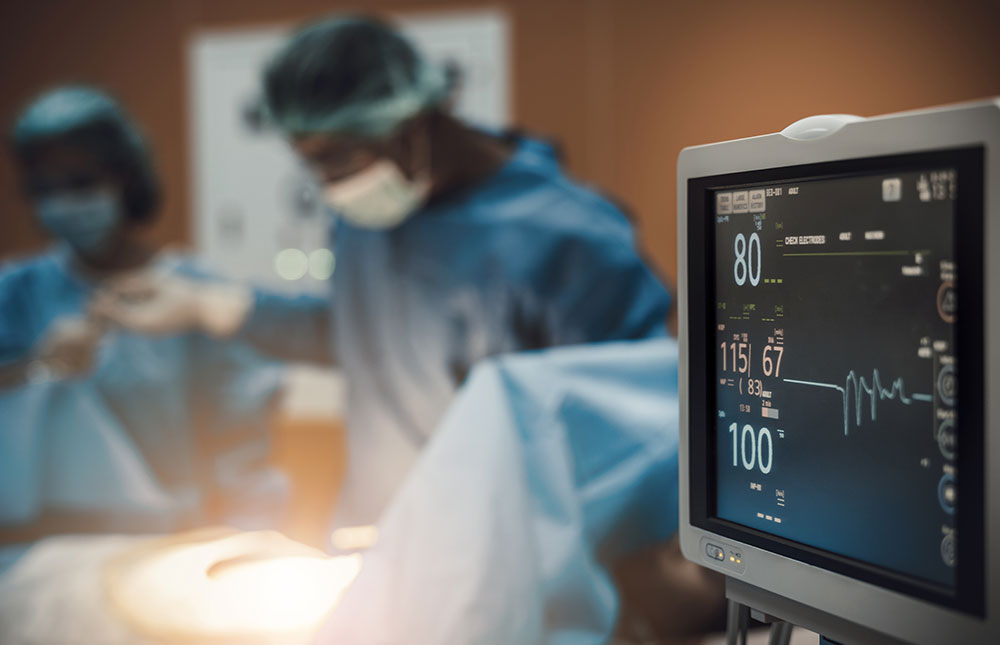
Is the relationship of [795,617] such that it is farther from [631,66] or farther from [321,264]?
[321,264]

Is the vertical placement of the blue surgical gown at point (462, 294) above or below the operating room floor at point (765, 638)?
above

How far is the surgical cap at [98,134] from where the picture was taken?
216 cm

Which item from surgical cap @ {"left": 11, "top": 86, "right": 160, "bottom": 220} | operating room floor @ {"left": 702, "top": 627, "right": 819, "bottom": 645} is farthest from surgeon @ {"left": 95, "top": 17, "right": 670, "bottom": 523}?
operating room floor @ {"left": 702, "top": 627, "right": 819, "bottom": 645}

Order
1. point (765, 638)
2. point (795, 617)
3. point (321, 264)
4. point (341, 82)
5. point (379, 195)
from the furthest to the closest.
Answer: point (321, 264) → point (379, 195) → point (341, 82) → point (765, 638) → point (795, 617)

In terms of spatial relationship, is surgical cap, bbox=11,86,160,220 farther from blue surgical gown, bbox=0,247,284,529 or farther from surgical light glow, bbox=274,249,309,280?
surgical light glow, bbox=274,249,309,280

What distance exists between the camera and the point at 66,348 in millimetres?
2121

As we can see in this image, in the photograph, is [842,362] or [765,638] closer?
[842,362]

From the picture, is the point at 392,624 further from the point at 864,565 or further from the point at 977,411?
the point at 977,411

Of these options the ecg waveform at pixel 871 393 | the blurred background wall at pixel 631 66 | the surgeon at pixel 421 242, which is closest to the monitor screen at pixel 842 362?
the ecg waveform at pixel 871 393

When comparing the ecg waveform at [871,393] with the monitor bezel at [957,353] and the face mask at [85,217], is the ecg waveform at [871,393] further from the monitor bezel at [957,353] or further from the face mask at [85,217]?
the face mask at [85,217]

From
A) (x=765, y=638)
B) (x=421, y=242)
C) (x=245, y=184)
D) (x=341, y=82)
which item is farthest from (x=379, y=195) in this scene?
(x=765, y=638)

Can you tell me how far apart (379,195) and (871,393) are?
143 cm

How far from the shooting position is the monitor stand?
0.57 m

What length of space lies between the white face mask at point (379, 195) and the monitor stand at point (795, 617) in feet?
4.34
